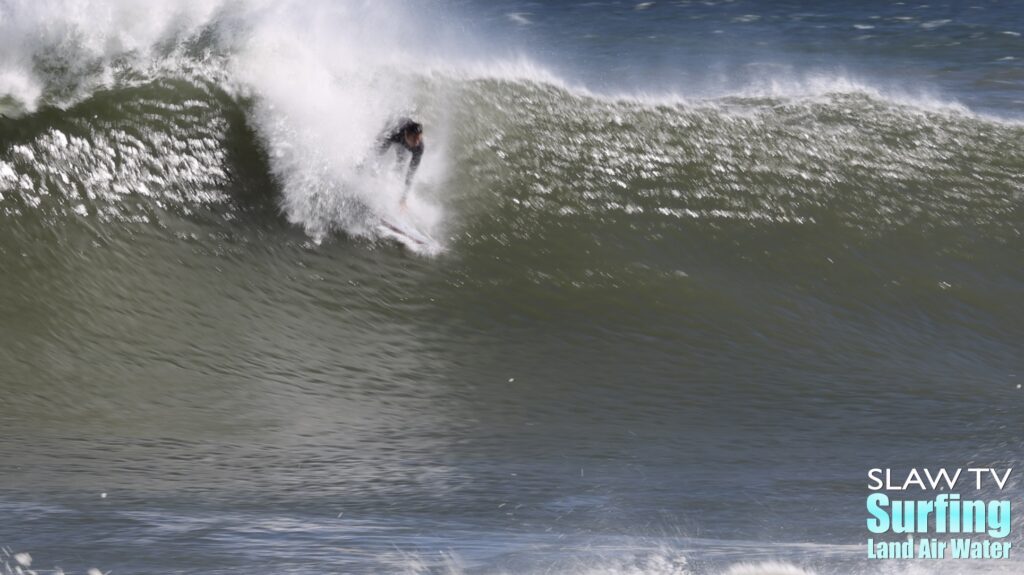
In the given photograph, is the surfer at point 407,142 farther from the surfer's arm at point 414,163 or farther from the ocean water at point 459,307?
the ocean water at point 459,307

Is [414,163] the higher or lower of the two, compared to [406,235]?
higher

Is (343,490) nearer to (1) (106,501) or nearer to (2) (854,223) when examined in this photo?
(1) (106,501)

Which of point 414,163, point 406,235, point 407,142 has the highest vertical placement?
point 407,142

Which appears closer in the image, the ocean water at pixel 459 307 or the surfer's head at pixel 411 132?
the ocean water at pixel 459 307

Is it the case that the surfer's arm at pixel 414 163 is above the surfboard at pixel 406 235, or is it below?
above

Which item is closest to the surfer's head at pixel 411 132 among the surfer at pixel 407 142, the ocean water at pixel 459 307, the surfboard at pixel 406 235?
the surfer at pixel 407 142

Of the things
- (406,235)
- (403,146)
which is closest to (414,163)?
(403,146)

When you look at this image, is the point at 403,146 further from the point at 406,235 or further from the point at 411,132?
the point at 406,235

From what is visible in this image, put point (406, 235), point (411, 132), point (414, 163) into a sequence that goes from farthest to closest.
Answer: point (414, 163)
point (411, 132)
point (406, 235)

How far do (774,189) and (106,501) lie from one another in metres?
6.78

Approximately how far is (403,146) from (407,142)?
4cm

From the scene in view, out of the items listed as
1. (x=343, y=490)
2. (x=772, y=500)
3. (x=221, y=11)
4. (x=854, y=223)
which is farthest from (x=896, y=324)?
(x=221, y=11)

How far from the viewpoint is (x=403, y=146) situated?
875 centimetres

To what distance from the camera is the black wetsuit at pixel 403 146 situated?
28.7ft
